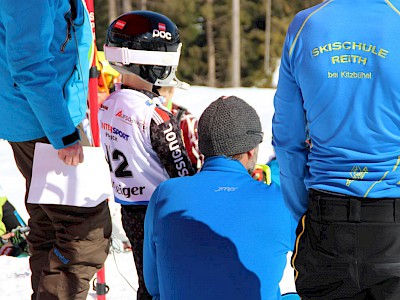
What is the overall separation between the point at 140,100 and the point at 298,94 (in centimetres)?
97

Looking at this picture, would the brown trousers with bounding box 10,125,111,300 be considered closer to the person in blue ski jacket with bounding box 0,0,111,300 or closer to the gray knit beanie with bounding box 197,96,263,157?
the person in blue ski jacket with bounding box 0,0,111,300

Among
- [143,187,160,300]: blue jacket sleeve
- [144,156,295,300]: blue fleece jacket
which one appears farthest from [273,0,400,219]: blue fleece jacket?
[143,187,160,300]: blue jacket sleeve

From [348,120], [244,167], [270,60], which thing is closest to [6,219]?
[244,167]

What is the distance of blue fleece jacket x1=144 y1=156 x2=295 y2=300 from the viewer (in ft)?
7.02

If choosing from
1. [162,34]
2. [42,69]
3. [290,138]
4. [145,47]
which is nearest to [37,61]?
[42,69]

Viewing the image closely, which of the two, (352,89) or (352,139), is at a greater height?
(352,89)

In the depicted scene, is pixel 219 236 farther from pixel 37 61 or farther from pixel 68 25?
pixel 68 25

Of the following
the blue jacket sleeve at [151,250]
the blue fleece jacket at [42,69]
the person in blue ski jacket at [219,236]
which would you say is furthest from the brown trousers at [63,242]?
the person in blue ski jacket at [219,236]

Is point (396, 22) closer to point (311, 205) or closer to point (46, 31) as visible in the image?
point (311, 205)

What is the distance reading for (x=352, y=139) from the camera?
215 centimetres

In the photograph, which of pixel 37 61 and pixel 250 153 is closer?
pixel 250 153

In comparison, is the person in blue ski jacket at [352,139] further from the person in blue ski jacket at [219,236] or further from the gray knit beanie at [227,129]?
the gray knit beanie at [227,129]

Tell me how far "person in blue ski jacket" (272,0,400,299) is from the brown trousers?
1286mm

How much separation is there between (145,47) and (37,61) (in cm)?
62
